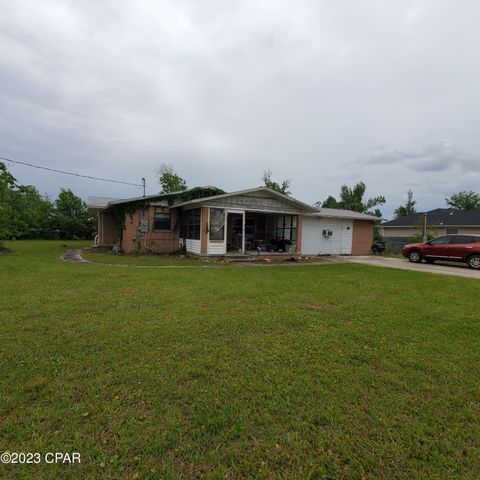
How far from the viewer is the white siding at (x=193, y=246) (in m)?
14.2

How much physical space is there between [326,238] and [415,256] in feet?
15.7

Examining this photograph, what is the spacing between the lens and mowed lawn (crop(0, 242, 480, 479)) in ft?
6.93

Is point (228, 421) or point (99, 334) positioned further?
point (99, 334)

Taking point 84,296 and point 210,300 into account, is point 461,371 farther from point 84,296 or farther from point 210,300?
point 84,296

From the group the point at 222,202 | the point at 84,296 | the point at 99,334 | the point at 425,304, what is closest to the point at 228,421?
the point at 99,334

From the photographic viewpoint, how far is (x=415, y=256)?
49.9 feet

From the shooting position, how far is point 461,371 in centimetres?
334

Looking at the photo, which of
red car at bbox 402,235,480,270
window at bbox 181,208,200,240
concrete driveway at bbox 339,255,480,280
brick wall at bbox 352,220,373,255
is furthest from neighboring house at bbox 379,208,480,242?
window at bbox 181,208,200,240

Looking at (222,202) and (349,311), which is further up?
(222,202)

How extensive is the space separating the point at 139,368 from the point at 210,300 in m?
3.00

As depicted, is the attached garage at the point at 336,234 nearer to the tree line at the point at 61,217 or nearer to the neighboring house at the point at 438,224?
the neighboring house at the point at 438,224

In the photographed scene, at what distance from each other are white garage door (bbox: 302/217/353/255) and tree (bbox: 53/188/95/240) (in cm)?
2523

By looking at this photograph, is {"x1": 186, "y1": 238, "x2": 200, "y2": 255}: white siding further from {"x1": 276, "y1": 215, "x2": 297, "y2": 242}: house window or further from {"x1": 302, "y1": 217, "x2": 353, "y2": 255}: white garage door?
{"x1": 302, "y1": 217, "x2": 353, "y2": 255}: white garage door

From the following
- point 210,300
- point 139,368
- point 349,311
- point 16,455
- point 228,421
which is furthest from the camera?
point 210,300
